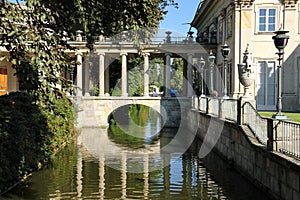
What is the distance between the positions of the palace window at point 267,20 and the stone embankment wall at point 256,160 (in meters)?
7.30

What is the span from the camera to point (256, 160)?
1183 cm

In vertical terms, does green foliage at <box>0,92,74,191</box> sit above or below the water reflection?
above

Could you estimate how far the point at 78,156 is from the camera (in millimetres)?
18203

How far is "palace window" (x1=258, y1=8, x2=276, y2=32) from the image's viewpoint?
80.6 feet

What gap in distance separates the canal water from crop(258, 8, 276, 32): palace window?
7.91 meters

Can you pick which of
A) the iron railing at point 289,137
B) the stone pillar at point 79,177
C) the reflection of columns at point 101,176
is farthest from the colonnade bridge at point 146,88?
the iron railing at point 289,137

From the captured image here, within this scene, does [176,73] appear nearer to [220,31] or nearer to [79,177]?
[220,31]

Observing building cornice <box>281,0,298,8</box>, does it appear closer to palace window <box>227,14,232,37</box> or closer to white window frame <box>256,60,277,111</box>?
white window frame <box>256,60,277,111</box>

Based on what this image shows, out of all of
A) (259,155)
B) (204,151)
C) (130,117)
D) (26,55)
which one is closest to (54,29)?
(26,55)

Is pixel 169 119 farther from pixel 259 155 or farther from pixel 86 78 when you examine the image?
pixel 259 155

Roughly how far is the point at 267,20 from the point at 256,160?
14.6m

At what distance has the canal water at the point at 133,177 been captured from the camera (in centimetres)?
1144

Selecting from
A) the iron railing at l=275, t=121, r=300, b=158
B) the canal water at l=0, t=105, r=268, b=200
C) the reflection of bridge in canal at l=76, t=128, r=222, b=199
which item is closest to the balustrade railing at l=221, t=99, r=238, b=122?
the canal water at l=0, t=105, r=268, b=200

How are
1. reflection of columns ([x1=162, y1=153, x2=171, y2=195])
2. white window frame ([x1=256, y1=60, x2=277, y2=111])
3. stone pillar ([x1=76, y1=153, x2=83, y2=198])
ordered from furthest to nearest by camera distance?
white window frame ([x1=256, y1=60, x2=277, y2=111]) < reflection of columns ([x1=162, y1=153, x2=171, y2=195]) < stone pillar ([x1=76, y1=153, x2=83, y2=198])
